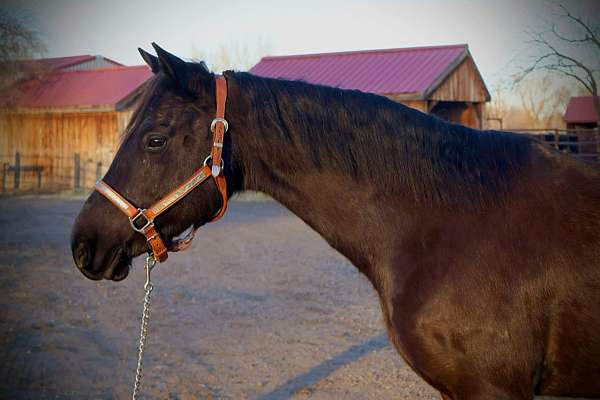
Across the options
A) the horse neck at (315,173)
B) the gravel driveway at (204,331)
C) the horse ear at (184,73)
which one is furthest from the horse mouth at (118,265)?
the gravel driveway at (204,331)

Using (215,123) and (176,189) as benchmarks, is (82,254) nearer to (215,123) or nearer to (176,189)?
(176,189)

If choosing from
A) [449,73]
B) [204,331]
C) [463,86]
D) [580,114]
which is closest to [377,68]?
[449,73]

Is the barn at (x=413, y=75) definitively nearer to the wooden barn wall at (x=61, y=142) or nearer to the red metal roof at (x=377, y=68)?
the red metal roof at (x=377, y=68)

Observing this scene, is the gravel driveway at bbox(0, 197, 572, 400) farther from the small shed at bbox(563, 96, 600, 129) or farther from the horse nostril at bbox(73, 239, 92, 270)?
the small shed at bbox(563, 96, 600, 129)

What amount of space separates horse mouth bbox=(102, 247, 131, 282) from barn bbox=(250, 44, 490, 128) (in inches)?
674

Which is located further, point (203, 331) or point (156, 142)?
point (203, 331)

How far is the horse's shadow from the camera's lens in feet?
15.1

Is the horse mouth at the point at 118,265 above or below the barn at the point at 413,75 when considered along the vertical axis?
below

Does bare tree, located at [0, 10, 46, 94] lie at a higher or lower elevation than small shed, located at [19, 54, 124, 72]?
lower

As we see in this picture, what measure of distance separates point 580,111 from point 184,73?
4000cm

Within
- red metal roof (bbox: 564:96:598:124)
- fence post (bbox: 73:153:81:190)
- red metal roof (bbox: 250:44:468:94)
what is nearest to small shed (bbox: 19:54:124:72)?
fence post (bbox: 73:153:81:190)

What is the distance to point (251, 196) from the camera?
22.3m

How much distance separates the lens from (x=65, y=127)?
25109 mm

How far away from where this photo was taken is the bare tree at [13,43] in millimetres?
18266
